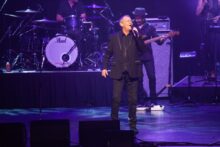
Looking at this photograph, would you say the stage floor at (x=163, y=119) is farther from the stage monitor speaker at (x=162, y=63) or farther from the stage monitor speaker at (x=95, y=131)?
the stage monitor speaker at (x=95, y=131)

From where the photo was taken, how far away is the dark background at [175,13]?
1781 cm

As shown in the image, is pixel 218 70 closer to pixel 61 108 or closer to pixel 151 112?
pixel 151 112

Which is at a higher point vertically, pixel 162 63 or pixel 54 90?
pixel 162 63

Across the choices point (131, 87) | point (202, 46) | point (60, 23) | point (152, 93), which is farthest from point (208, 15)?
point (131, 87)

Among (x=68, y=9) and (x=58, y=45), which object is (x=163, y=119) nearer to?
(x=58, y=45)

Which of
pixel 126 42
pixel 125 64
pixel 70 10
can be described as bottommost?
pixel 125 64

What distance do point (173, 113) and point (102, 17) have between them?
4700mm

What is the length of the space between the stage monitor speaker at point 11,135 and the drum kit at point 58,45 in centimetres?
725

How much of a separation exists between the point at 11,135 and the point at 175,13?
35.9ft

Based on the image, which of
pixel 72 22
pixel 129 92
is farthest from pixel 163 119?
pixel 72 22

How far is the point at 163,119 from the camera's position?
12711mm

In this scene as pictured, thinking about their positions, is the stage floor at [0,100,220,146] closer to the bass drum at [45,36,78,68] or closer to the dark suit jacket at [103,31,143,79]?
the dark suit jacket at [103,31,143,79]

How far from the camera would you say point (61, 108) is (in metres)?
15.1

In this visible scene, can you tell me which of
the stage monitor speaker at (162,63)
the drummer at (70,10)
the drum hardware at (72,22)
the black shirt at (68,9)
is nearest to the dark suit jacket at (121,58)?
the drum hardware at (72,22)
